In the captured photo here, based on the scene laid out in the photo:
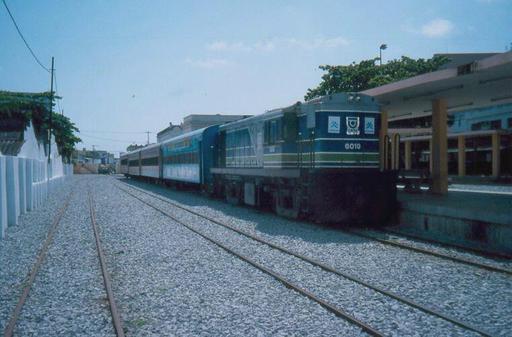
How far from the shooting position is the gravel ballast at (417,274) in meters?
5.17

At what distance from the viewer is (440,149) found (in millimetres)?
14398

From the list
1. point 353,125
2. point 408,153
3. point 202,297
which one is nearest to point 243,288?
point 202,297

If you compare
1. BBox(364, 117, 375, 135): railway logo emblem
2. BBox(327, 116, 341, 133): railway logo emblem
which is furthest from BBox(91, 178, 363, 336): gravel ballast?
BBox(364, 117, 375, 135): railway logo emblem

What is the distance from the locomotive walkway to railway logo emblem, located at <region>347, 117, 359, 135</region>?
2641mm

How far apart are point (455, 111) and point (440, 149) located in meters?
7.29

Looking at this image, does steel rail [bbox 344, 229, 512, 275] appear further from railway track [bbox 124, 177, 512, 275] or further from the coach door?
the coach door

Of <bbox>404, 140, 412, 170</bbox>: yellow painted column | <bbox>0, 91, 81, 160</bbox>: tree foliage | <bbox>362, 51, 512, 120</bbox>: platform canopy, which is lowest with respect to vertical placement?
<bbox>404, 140, 412, 170</bbox>: yellow painted column

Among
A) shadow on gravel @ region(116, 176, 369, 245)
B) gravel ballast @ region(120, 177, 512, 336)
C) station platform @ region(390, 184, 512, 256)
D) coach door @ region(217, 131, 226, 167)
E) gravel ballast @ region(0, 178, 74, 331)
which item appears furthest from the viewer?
coach door @ region(217, 131, 226, 167)

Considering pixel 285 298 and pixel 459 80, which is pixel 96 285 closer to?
pixel 285 298

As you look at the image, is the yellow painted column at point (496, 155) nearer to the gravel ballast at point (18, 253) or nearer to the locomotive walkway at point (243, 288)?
the locomotive walkway at point (243, 288)

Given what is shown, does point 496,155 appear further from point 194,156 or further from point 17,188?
point 17,188

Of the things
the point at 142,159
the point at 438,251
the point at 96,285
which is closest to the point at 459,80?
the point at 438,251

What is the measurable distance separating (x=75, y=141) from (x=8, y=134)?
2690cm

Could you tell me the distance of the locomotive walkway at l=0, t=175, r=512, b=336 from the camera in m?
4.77
